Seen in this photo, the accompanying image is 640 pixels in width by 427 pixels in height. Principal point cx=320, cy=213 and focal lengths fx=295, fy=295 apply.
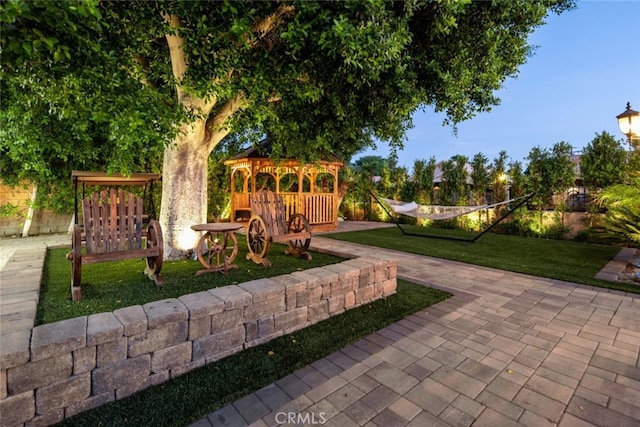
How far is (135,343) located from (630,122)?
779 centimetres

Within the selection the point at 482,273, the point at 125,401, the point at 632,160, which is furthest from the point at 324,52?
the point at 632,160

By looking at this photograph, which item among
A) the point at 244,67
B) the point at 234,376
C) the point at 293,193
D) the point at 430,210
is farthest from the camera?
the point at 293,193

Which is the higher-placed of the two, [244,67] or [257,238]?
[244,67]

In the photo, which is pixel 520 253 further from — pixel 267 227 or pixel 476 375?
pixel 267 227

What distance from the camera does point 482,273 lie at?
4930mm

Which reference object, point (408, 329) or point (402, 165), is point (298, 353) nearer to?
point (408, 329)

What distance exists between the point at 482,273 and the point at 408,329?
8.95 feet

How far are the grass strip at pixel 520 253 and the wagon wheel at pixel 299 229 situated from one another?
2.76 meters

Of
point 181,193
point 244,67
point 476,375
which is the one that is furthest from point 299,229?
point 476,375

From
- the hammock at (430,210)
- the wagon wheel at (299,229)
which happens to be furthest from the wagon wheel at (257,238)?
the hammock at (430,210)

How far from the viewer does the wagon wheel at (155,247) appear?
316 centimetres

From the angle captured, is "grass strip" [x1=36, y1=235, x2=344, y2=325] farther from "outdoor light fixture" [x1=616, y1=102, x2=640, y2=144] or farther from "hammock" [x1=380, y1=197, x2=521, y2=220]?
"outdoor light fixture" [x1=616, y1=102, x2=640, y2=144]

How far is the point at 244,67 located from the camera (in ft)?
12.0

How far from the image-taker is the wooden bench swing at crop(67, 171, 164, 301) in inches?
113
